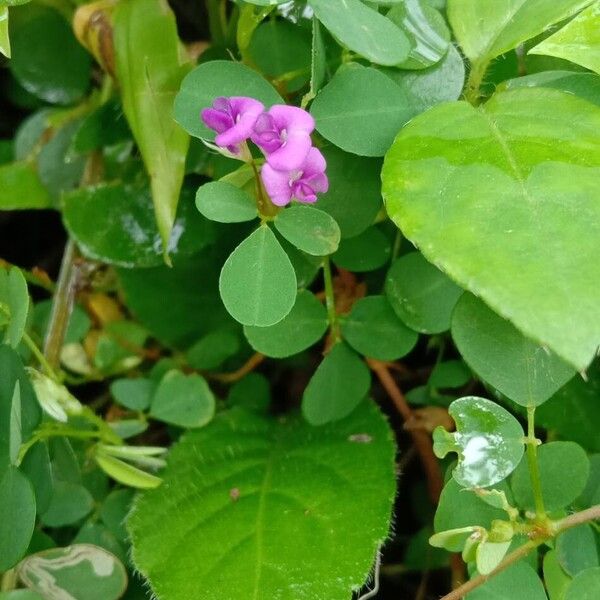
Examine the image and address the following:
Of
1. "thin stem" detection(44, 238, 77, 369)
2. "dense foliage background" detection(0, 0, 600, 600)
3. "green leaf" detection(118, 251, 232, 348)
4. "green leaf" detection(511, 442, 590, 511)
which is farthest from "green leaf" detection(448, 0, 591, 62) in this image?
"thin stem" detection(44, 238, 77, 369)

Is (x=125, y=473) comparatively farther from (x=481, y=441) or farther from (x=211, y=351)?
(x=481, y=441)

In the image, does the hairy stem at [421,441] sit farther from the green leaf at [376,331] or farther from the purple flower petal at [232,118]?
the purple flower petal at [232,118]

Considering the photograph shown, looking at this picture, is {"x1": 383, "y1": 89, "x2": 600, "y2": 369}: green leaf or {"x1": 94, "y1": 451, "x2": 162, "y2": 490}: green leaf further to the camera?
{"x1": 94, "y1": 451, "x2": 162, "y2": 490}: green leaf

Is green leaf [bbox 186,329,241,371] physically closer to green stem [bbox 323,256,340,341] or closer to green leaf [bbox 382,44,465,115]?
green stem [bbox 323,256,340,341]

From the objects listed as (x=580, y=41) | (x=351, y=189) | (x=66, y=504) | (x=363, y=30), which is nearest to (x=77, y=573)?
(x=66, y=504)

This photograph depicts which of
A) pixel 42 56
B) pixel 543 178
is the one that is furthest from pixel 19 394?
pixel 42 56

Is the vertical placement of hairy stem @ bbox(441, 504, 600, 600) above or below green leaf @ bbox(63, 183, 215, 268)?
above

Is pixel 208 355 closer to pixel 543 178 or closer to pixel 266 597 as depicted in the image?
pixel 266 597
